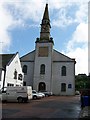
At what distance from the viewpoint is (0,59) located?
44.0 metres

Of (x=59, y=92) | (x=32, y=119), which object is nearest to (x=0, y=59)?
(x=59, y=92)

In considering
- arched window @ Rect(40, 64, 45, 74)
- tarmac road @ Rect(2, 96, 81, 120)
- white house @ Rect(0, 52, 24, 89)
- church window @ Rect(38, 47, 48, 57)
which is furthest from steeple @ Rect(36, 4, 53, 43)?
tarmac road @ Rect(2, 96, 81, 120)

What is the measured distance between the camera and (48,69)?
194 ft

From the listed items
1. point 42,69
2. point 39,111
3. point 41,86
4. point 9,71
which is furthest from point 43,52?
point 39,111

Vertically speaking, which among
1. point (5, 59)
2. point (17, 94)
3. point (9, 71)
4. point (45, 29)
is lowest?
point (17, 94)

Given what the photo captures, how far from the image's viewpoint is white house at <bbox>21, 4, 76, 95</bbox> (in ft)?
193

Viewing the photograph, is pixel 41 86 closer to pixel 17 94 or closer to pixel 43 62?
pixel 43 62

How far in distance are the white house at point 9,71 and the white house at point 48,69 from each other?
34.9 ft

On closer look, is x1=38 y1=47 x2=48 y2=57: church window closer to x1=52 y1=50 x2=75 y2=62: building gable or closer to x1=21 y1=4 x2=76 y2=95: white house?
x1=21 y1=4 x2=76 y2=95: white house

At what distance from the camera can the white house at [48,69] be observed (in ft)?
193

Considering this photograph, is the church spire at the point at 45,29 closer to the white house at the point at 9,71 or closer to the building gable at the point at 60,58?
the building gable at the point at 60,58

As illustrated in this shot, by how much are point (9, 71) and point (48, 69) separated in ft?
60.3

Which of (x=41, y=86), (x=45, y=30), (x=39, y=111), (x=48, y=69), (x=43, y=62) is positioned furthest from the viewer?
(x=45, y=30)

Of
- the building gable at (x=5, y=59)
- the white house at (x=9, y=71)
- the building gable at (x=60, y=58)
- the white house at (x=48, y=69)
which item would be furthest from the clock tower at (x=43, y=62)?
the building gable at (x=5, y=59)
